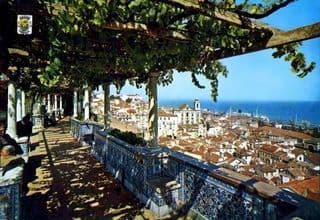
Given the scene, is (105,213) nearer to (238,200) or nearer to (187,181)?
(187,181)

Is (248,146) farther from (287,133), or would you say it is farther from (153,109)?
(153,109)

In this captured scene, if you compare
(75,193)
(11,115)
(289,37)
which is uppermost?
(289,37)

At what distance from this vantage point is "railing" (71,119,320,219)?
3094 millimetres

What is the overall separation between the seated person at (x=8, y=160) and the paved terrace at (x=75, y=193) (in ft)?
3.28

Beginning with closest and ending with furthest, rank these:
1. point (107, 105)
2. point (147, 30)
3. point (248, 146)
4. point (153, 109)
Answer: point (147, 30), point (153, 109), point (107, 105), point (248, 146)

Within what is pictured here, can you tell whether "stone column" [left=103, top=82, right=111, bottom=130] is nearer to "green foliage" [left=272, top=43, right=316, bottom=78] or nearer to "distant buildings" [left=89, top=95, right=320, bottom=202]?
"distant buildings" [left=89, top=95, right=320, bottom=202]

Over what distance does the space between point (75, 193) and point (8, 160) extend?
192cm

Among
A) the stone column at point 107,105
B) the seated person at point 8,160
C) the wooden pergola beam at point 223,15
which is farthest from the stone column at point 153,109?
the stone column at point 107,105

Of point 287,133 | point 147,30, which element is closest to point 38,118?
point 287,133

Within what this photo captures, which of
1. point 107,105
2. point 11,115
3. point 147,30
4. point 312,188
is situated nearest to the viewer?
point 147,30

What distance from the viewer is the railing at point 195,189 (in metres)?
3.09

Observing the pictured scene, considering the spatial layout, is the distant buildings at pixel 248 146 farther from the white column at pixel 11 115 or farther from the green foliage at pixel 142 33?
the white column at pixel 11 115

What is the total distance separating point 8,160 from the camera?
16.0ft

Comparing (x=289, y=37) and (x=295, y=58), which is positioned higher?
(x=289, y=37)
